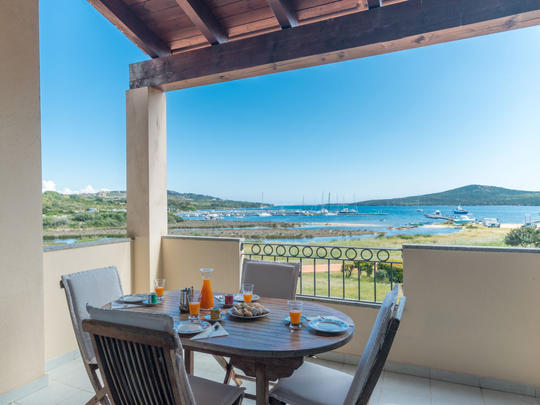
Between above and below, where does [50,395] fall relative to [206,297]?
below

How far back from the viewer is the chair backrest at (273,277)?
2391 millimetres

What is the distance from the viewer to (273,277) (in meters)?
2.46

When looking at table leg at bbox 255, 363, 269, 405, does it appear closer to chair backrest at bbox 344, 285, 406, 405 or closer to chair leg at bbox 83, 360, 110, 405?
chair backrest at bbox 344, 285, 406, 405

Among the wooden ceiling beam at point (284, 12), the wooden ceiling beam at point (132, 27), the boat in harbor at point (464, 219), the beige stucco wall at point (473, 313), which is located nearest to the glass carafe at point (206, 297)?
the beige stucco wall at point (473, 313)

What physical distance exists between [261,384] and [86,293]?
135 cm

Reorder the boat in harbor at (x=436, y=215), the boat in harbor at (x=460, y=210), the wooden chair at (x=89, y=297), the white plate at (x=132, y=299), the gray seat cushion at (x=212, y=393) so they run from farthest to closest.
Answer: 1. the boat in harbor at (x=436, y=215)
2. the boat in harbor at (x=460, y=210)
3. the white plate at (x=132, y=299)
4. the wooden chair at (x=89, y=297)
5. the gray seat cushion at (x=212, y=393)

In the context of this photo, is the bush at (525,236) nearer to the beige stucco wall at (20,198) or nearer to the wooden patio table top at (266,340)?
the wooden patio table top at (266,340)

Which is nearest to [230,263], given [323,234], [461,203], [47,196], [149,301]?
[149,301]

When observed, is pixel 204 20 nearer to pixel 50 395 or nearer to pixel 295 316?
pixel 295 316

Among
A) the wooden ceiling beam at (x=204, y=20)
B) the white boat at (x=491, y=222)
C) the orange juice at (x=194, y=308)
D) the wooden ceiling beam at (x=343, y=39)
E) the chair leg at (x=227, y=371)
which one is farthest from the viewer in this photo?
the white boat at (x=491, y=222)

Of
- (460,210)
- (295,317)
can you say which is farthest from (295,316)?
(460,210)

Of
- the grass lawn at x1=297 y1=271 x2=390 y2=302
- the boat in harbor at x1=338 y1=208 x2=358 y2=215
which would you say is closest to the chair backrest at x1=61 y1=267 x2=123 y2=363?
the grass lawn at x1=297 y1=271 x2=390 y2=302

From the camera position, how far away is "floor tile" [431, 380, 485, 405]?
2.23 metres

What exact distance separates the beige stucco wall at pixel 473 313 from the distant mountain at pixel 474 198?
2322 mm
